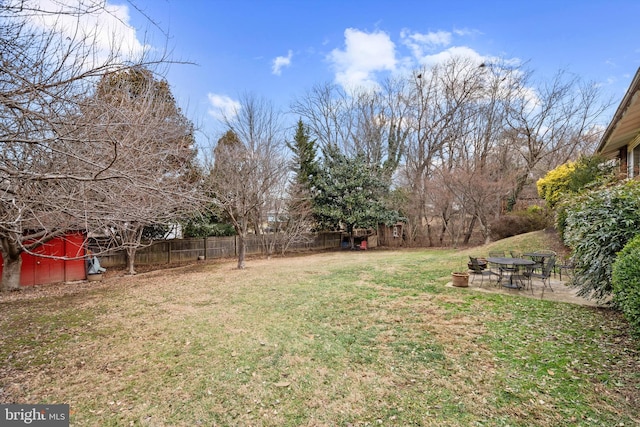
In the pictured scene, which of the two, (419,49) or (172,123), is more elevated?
(419,49)

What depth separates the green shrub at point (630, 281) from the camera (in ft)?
9.71

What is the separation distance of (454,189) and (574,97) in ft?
34.3

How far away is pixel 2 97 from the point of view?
6.42 ft

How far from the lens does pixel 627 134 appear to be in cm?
839


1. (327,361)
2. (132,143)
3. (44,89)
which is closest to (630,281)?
(327,361)

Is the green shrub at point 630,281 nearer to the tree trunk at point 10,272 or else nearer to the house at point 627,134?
the house at point 627,134

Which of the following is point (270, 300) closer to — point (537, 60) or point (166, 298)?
point (166, 298)

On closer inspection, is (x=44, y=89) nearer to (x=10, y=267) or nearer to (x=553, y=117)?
(x=10, y=267)

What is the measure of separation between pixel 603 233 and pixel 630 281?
4.52 ft

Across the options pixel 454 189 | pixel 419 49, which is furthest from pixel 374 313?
pixel 419 49

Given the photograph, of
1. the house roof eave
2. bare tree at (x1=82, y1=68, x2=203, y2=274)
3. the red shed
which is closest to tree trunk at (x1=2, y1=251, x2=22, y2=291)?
the red shed

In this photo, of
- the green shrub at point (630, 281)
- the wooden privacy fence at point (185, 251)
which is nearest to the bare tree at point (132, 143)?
the green shrub at point (630, 281)

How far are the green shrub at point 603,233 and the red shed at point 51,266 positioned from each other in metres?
10.7
